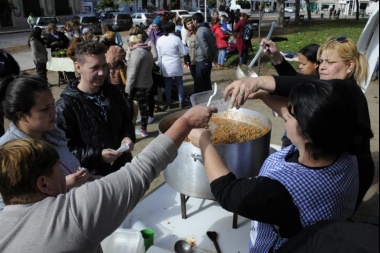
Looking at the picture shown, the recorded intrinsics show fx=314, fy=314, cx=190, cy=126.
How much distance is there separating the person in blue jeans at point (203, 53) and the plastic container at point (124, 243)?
4885 millimetres

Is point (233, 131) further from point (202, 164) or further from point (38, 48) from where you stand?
point (38, 48)

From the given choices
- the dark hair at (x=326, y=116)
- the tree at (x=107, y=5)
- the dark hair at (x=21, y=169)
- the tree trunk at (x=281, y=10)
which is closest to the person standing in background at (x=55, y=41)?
the dark hair at (x=21, y=169)

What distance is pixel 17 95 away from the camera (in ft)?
5.48

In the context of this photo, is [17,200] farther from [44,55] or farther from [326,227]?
[44,55]

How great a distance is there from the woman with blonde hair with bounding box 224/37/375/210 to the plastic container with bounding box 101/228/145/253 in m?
1.17

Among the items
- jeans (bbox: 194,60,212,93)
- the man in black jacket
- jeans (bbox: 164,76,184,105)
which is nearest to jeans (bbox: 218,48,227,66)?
jeans (bbox: 194,60,212,93)

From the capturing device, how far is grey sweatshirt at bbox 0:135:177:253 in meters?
1.03

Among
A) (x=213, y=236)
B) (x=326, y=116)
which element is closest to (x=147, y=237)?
(x=213, y=236)

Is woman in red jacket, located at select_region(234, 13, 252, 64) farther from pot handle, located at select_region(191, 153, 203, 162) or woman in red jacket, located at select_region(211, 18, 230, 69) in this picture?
pot handle, located at select_region(191, 153, 203, 162)

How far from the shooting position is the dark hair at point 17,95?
1.67 metres

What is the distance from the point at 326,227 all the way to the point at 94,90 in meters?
1.96

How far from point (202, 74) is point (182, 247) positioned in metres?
4.83

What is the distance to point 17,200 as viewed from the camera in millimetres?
1102

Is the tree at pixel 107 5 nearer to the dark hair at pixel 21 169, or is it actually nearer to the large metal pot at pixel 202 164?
the large metal pot at pixel 202 164
